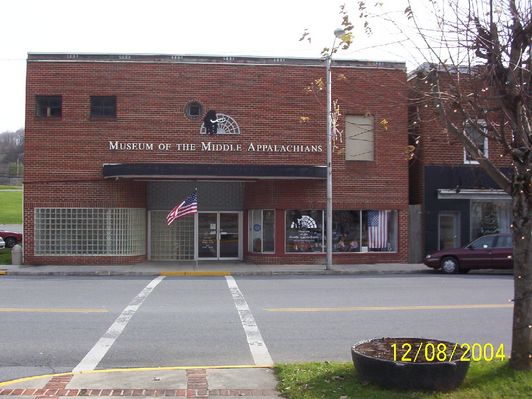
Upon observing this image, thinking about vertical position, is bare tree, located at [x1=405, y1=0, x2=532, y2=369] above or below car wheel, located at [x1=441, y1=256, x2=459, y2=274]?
above

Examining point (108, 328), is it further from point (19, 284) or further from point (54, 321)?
point (19, 284)

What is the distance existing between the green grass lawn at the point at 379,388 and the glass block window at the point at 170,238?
1844 cm

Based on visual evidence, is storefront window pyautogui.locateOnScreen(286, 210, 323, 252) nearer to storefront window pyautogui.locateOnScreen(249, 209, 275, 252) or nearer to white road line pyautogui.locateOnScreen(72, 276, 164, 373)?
storefront window pyautogui.locateOnScreen(249, 209, 275, 252)

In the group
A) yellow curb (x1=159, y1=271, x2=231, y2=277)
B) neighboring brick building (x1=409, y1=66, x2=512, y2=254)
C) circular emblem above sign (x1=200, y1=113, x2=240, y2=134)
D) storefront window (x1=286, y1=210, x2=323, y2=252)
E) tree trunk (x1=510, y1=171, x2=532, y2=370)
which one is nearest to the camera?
tree trunk (x1=510, y1=171, x2=532, y2=370)

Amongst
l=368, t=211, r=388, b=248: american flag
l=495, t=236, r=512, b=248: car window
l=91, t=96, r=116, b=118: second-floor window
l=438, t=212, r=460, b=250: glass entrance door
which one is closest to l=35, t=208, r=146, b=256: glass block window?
l=91, t=96, r=116, b=118: second-floor window

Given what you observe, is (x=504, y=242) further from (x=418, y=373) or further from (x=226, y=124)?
(x=418, y=373)

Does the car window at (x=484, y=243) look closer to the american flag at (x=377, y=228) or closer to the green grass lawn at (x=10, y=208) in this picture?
the american flag at (x=377, y=228)

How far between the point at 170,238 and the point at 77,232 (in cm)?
382

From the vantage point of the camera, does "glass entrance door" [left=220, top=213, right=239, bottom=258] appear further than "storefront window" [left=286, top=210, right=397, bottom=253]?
Yes

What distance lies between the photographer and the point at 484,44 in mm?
5816

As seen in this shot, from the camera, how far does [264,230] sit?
24.3m

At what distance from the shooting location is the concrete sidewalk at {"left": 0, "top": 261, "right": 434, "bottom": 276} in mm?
21000
